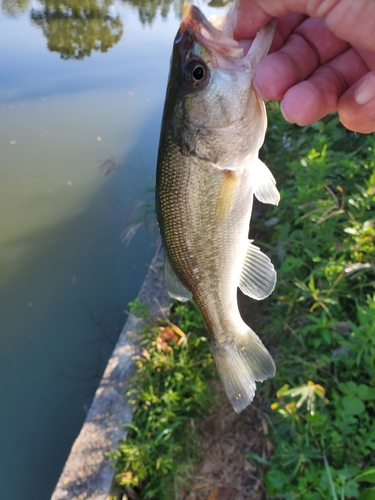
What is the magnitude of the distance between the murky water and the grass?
0.94 m

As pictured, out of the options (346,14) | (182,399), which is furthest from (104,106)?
(346,14)

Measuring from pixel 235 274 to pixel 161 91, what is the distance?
5.01 meters

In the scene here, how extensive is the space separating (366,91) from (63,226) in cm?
352

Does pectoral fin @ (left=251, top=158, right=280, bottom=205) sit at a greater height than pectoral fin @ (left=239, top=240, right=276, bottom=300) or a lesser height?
→ greater

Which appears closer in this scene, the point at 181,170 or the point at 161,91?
the point at 181,170

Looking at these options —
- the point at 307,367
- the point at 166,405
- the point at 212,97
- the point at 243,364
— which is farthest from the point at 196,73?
the point at 166,405

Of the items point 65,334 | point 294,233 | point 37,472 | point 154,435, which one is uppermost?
point 294,233

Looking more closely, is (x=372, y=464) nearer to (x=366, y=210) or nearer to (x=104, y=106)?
(x=366, y=210)

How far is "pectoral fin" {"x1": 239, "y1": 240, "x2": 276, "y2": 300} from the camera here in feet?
5.19

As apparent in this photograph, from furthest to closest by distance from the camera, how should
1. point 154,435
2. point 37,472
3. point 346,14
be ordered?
point 37,472
point 154,435
point 346,14

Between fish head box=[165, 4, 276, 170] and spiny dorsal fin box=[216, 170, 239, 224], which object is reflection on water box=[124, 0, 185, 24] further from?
spiny dorsal fin box=[216, 170, 239, 224]

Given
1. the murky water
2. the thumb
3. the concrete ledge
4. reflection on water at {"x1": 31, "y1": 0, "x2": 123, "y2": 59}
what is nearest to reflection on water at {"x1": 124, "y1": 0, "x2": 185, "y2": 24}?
reflection on water at {"x1": 31, "y1": 0, "x2": 123, "y2": 59}

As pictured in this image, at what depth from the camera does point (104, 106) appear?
223 inches

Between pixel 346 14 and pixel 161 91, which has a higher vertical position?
pixel 346 14
